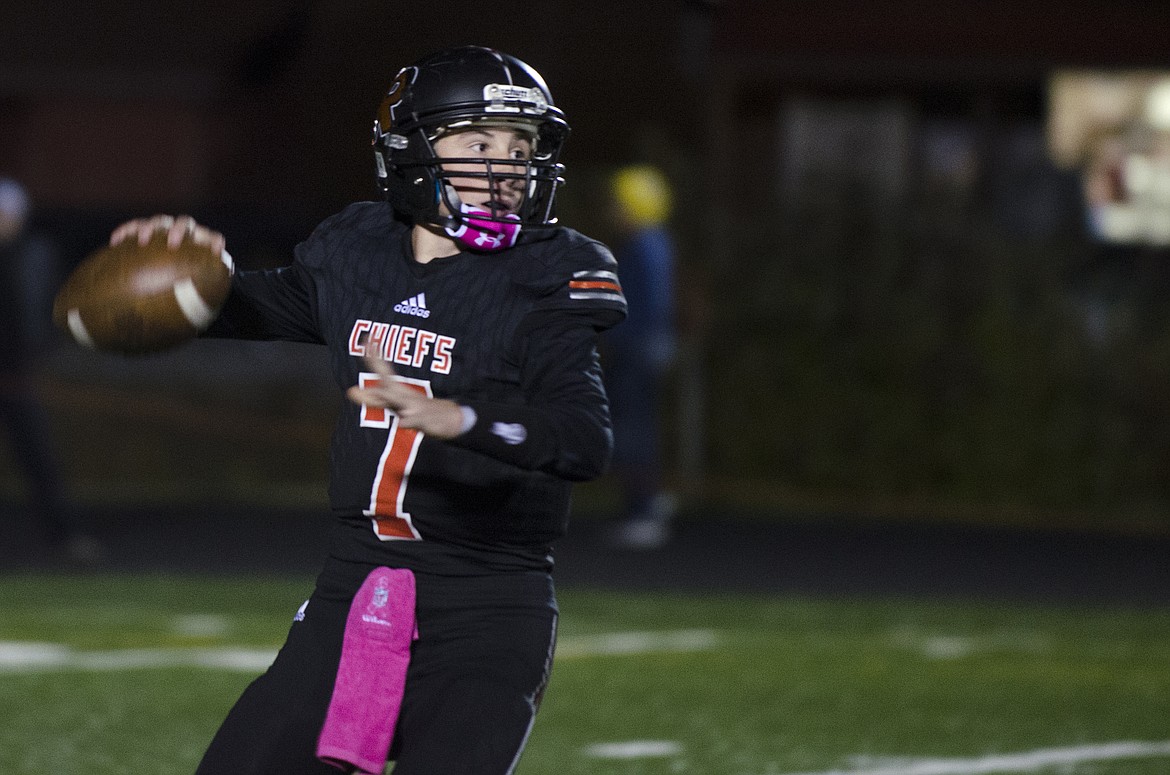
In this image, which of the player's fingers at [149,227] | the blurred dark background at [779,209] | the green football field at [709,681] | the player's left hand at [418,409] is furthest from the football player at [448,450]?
the blurred dark background at [779,209]

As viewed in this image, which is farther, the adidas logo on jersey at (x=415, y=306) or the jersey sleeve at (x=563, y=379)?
the adidas logo on jersey at (x=415, y=306)

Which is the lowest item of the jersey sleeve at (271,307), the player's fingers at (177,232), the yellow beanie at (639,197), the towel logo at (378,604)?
the towel logo at (378,604)

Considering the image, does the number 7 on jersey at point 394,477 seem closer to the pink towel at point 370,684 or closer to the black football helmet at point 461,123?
the pink towel at point 370,684

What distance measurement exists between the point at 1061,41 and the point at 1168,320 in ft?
20.1

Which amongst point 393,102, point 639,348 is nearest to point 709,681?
point 393,102

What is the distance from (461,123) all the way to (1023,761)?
3095 mm

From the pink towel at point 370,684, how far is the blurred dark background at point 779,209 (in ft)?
31.6

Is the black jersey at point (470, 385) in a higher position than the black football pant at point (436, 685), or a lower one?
higher

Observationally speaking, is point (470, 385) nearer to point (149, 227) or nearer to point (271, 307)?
point (271, 307)

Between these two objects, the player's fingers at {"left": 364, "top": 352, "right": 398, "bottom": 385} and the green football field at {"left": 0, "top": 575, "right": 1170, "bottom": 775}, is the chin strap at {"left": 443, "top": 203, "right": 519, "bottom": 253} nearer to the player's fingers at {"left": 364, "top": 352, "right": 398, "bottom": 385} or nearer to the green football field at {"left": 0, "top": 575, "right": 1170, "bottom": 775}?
the player's fingers at {"left": 364, "top": 352, "right": 398, "bottom": 385}

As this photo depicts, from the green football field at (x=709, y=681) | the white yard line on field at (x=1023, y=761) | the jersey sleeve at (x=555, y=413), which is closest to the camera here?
the jersey sleeve at (x=555, y=413)

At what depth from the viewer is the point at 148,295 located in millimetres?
4043

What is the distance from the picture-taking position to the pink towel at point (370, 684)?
365cm

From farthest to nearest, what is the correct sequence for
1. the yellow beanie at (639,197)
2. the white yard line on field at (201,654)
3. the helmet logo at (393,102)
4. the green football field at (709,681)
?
the yellow beanie at (639,197), the white yard line on field at (201,654), the green football field at (709,681), the helmet logo at (393,102)
